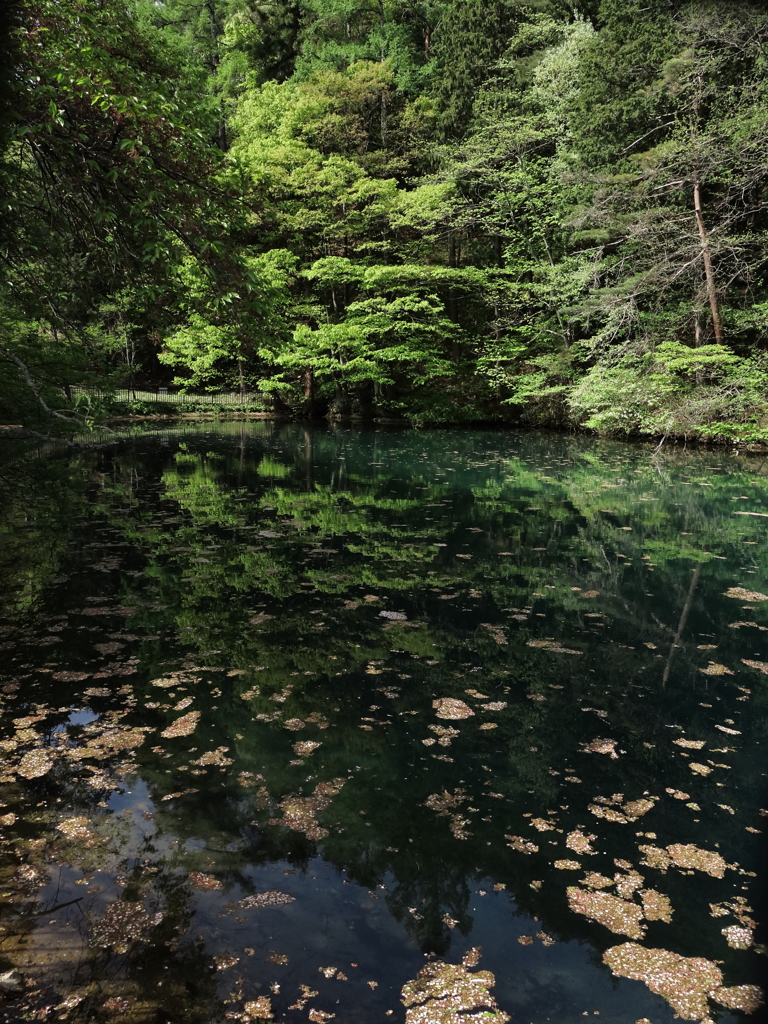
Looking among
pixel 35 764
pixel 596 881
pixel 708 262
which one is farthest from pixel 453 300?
pixel 596 881

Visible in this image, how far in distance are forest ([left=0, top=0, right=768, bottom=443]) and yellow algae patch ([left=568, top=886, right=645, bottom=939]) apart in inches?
203

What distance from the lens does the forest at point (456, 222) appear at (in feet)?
23.7

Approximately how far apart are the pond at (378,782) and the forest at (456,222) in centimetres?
310

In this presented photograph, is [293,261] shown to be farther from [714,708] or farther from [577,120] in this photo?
[714,708]

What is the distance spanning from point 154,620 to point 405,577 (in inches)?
99.5

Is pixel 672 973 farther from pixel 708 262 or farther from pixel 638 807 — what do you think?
pixel 708 262

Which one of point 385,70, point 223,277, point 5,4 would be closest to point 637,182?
Answer: point 385,70

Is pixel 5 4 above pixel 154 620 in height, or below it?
above

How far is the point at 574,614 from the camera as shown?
5.67 m

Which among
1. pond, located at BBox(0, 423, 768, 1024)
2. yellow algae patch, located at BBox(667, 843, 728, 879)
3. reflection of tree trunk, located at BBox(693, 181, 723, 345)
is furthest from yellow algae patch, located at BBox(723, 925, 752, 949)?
reflection of tree trunk, located at BBox(693, 181, 723, 345)

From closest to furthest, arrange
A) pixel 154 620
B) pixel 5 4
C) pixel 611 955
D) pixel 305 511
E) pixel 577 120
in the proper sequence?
pixel 5 4, pixel 611 955, pixel 154 620, pixel 305 511, pixel 577 120

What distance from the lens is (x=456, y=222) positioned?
22.9m

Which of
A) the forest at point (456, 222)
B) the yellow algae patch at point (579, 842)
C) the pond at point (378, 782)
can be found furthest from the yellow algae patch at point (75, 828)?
the forest at point (456, 222)

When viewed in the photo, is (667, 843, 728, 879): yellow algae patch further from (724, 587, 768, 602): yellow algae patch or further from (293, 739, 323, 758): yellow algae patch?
(724, 587, 768, 602): yellow algae patch
